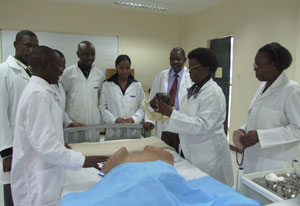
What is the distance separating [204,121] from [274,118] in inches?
17.8

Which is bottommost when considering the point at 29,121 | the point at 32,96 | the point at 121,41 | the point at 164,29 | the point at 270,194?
the point at 270,194

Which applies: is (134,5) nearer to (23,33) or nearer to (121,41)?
(121,41)

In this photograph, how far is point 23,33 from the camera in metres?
1.77

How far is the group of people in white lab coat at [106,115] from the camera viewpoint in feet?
4.07

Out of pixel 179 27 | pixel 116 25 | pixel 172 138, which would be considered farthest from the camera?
pixel 179 27

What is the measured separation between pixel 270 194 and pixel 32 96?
1.21 metres

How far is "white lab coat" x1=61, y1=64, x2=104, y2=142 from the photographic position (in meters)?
2.25

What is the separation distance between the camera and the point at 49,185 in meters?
1.27

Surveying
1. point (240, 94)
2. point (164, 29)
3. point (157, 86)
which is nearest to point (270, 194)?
point (157, 86)

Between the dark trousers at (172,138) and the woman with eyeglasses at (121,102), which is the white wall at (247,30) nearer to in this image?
the dark trousers at (172,138)

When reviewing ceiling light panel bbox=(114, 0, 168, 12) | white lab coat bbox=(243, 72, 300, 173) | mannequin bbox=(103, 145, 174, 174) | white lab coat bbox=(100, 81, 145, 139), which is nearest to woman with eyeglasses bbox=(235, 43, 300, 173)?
white lab coat bbox=(243, 72, 300, 173)

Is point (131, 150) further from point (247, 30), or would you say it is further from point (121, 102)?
point (247, 30)

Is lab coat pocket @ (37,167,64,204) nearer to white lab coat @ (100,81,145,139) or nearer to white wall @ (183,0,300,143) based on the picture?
white lab coat @ (100,81,145,139)

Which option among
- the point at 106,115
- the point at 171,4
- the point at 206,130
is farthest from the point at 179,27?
the point at 206,130
